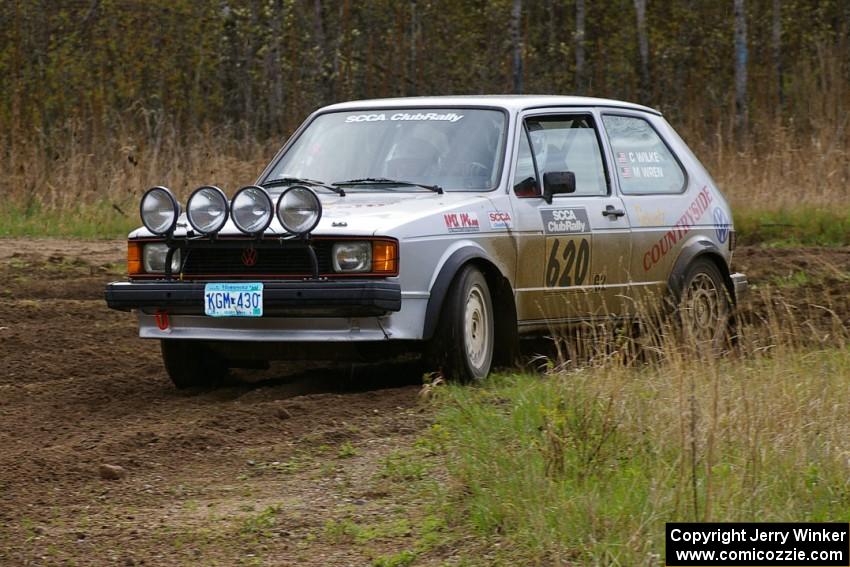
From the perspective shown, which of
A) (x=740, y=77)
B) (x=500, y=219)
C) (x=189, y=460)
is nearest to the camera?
(x=189, y=460)

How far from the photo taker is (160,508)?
5254 mm

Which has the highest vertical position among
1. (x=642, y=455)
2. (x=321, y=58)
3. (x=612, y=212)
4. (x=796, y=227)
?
(x=321, y=58)

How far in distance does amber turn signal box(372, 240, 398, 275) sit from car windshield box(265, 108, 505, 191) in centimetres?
95

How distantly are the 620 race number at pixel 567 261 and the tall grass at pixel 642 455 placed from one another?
151 centimetres

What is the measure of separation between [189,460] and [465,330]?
70.7 inches

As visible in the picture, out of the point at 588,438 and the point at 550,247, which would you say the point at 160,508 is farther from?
the point at 550,247

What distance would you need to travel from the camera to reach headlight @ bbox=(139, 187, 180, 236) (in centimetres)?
738

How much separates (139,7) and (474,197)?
48.9 feet

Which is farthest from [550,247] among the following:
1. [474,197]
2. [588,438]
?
[588,438]

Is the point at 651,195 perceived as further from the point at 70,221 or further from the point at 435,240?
the point at 70,221

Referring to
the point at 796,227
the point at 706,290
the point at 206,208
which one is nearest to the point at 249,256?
the point at 206,208

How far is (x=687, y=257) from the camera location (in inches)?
350

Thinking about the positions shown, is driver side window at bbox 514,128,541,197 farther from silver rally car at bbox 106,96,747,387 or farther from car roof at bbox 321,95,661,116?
car roof at bbox 321,95,661,116

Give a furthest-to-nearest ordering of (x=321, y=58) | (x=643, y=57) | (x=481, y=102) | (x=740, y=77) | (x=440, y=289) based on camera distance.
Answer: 1. (x=643, y=57)
2. (x=321, y=58)
3. (x=740, y=77)
4. (x=481, y=102)
5. (x=440, y=289)
